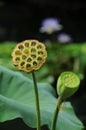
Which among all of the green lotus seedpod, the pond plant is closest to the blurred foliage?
the pond plant

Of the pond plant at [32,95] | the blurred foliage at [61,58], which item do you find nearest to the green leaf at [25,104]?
the pond plant at [32,95]

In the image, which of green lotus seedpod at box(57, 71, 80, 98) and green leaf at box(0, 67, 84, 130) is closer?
green lotus seedpod at box(57, 71, 80, 98)

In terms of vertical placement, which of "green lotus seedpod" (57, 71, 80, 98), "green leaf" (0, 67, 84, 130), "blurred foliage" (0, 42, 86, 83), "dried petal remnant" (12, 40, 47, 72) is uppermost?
"dried petal remnant" (12, 40, 47, 72)

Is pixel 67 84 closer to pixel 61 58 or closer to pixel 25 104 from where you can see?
pixel 25 104

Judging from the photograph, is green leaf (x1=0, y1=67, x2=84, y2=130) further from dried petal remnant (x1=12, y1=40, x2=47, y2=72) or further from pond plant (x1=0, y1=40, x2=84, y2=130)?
dried petal remnant (x1=12, y1=40, x2=47, y2=72)

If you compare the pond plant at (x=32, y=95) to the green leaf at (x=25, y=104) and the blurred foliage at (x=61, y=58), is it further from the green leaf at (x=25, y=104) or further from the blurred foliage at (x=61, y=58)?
the blurred foliage at (x=61, y=58)

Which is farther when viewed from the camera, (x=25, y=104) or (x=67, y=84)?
(x=25, y=104)

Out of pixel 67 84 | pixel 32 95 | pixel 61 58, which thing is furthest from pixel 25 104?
pixel 61 58
